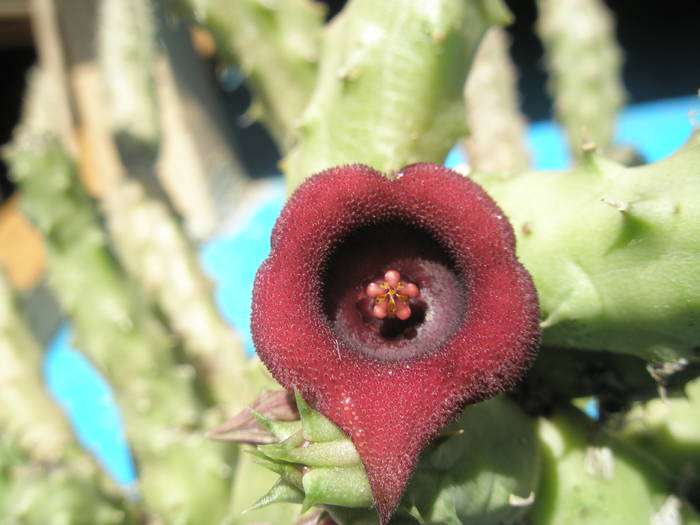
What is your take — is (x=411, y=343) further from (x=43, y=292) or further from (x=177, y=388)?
(x=43, y=292)

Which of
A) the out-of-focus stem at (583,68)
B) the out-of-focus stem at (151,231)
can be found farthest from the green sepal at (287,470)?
the out-of-focus stem at (583,68)

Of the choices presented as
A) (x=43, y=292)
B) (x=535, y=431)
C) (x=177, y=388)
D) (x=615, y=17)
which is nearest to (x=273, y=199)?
(x=43, y=292)

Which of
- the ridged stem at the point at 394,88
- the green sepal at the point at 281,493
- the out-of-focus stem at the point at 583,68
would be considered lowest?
the out-of-focus stem at the point at 583,68

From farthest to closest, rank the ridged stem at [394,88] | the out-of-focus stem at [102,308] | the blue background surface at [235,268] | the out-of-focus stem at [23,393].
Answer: the blue background surface at [235,268]
the out-of-focus stem at [23,393]
the out-of-focus stem at [102,308]
the ridged stem at [394,88]

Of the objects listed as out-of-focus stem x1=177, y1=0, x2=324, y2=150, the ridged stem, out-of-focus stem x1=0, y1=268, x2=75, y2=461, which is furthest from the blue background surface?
the ridged stem

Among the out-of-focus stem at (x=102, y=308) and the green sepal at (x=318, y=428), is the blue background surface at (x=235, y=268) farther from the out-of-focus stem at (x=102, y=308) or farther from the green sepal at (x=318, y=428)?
the green sepal at (x=318, y=428)

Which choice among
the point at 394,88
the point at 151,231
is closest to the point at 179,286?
the point at 151,231

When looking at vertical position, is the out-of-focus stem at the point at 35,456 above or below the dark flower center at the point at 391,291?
below
